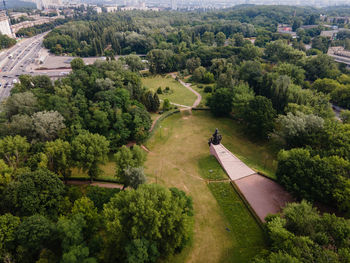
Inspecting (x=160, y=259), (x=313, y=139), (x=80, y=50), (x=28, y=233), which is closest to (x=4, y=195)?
(x=28, y=233)

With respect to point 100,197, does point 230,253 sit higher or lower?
lower

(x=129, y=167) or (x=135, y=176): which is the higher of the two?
(x=129, y=167)

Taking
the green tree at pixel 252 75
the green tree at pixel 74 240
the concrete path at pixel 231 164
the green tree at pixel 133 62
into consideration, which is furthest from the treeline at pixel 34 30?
the green tree at pixel 74 240

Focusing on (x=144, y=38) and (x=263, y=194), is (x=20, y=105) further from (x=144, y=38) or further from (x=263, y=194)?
(x=144, y=38)

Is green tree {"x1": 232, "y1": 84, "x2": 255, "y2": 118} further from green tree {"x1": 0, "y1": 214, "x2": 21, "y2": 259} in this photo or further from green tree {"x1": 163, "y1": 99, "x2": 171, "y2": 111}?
green tree {"x1": 0, "y1": 214, "x2": 21, "y2": 259}

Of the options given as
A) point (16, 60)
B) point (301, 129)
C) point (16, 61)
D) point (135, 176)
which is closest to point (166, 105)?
point (135, 176)

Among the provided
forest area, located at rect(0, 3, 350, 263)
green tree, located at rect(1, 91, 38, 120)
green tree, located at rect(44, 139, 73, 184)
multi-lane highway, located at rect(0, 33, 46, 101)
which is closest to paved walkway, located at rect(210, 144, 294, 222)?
forest area, located at rect(0, 3, 350, 263)

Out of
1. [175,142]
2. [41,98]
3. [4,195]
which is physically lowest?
[175,142]

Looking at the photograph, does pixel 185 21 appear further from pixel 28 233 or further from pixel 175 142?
pixel 28 233
